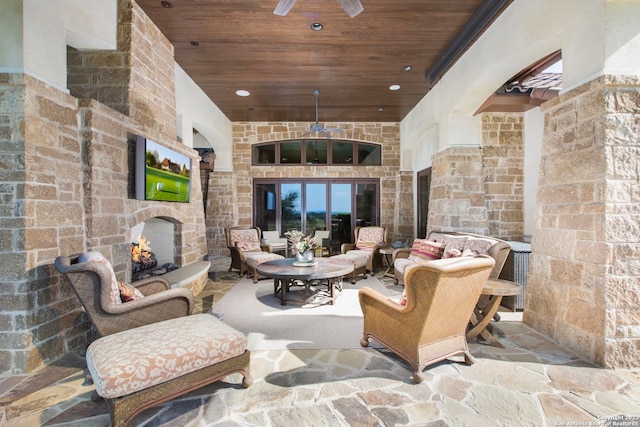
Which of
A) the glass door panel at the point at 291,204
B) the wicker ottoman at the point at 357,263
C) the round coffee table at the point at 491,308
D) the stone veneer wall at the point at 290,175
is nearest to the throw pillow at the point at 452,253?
the round coffee table at the point at 491,308

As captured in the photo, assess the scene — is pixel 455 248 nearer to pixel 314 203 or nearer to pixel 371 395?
pixel 371 395

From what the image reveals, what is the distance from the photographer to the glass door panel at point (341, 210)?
7.71 meters

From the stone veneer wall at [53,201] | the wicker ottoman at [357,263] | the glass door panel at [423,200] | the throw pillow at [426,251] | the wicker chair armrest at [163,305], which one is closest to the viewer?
the wicker chair armrest at [163,305]

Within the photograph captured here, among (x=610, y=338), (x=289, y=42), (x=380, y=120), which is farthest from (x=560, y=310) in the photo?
(x=380, y=120)

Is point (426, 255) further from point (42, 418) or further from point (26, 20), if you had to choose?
point (26, 20)

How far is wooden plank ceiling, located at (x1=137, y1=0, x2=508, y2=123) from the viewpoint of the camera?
3.30m

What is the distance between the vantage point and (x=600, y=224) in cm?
235

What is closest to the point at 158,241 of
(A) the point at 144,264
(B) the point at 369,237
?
(A) the point at 144,264

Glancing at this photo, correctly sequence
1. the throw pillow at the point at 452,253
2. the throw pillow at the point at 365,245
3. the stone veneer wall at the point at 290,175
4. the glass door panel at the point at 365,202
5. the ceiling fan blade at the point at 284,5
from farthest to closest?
1. the glass door panel at the point at 365,202
2. the stone veneer wall at the point at 290,175
3. the throw pillow at the point at 365,245
4. the throw pillow at the point at 452,253
5. the ceiling fan blade at the point at 284,5

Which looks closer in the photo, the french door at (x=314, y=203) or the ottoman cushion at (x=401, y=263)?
the ottoman cushion at (x=401, y=263)

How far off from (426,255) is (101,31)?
15.8ft

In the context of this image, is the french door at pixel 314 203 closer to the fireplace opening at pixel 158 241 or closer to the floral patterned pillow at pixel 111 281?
the fireplace opening at pixel 158 241

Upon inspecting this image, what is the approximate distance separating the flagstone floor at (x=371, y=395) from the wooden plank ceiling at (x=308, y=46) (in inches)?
140

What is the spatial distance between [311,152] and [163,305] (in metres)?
5.91
